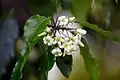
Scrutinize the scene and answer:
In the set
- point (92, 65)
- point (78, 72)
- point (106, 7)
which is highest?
point (106, 7)

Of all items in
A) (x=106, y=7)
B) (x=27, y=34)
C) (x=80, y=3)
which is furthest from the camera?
(x=106, y=7)

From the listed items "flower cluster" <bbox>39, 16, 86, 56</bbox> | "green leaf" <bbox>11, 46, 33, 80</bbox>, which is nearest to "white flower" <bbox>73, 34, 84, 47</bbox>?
"flower cluster" <bbox>39, 16, 86, 56</bbox>

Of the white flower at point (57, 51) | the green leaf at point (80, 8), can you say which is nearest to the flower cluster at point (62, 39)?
the white flower at point (57, 51)

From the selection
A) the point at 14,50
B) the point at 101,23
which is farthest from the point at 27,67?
the point at 101,23

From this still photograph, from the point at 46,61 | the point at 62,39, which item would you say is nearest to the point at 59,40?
the point at 62,39

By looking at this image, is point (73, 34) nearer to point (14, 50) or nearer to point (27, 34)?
point (27, 34)
